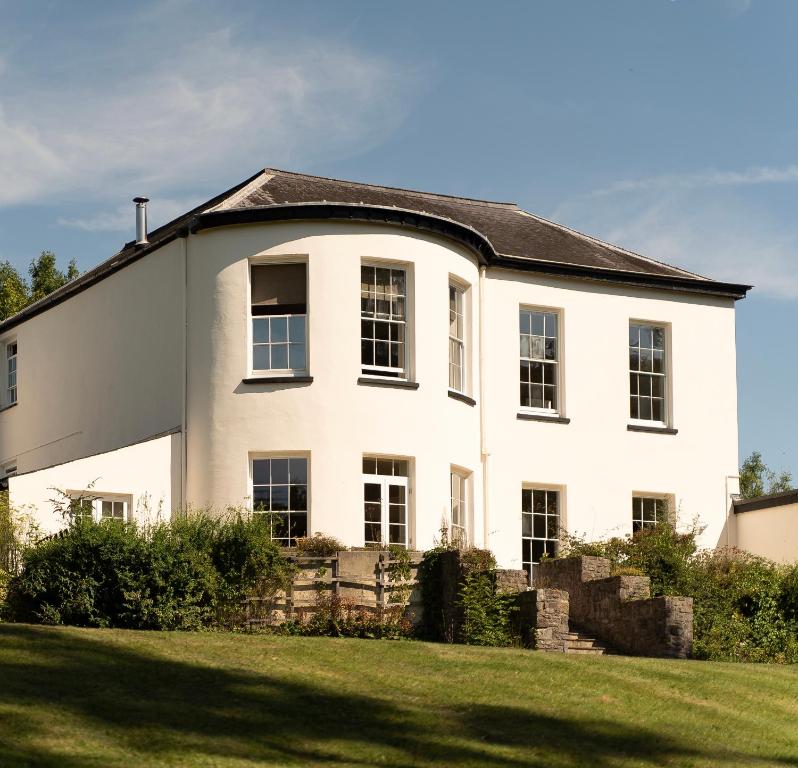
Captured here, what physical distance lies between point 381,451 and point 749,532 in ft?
30.1

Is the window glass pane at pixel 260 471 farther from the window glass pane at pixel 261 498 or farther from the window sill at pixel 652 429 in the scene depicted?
the window sill at pixel 652 429

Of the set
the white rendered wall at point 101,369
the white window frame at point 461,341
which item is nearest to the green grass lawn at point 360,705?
the white window frame at point 461,341

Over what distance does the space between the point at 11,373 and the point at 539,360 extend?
1293 cm

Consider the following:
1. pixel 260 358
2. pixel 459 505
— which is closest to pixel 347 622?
pixel 459 505

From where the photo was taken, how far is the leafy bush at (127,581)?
894 inches

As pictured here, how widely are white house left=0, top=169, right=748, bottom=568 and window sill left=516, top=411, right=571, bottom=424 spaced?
0.04 metres

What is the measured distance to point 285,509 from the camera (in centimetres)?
2680

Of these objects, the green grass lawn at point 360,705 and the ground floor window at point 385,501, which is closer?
the green grass lawn at point 360,705

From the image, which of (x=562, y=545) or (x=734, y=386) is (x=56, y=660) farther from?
(x=734, y=386)

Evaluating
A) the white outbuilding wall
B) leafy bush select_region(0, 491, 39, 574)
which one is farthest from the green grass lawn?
the white outbuilding wall

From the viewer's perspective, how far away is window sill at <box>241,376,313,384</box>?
88.1ft

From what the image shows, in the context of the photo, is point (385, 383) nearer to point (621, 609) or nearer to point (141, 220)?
point (621, 609)

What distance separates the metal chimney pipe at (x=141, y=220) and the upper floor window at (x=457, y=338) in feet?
24.5

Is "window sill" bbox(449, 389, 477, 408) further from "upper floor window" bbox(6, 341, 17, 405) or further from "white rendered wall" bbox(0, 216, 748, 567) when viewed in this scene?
"upper floor window" bbox(6, 341, 17, 405)
